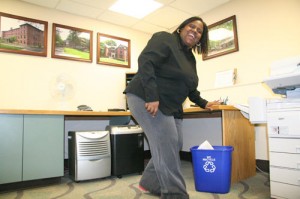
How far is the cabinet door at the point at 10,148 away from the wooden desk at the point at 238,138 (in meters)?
1.53

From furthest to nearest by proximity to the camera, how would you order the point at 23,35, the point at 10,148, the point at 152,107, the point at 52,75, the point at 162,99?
the point at 52,75 → the point at 23,35 → the point at 10,148 → the point at 162,99 → the point at 152,107

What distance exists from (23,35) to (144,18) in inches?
64.4

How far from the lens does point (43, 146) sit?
2070 millimetres

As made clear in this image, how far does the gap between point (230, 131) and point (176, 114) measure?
0.79 m

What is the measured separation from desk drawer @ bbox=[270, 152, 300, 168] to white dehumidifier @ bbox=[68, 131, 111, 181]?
1.51m

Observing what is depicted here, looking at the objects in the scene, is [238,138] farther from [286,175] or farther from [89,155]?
[89,155]

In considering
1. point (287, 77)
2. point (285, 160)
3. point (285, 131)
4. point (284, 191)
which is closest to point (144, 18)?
point (287, 77)

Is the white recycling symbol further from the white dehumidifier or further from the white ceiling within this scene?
the white ceiling

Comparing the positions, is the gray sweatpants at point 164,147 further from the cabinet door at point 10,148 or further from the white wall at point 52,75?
the white wall at point 52,75

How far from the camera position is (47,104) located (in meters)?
2.87

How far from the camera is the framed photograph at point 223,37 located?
287 centimetres

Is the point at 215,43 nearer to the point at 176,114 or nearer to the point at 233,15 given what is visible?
the point at 233,15

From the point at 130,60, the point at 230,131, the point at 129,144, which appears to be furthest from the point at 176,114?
the point at 130,60

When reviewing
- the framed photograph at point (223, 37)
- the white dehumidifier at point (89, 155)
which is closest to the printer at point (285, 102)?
the framed photograph at point (223, 37)
